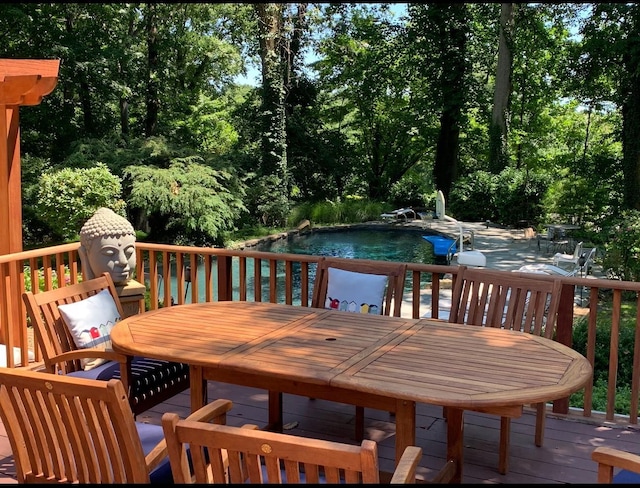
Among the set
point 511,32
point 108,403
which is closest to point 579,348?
point 108,403

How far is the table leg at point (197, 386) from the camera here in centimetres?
285

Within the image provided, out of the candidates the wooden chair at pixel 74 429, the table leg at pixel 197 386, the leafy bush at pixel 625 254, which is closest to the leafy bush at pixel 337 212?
the leafy bush at pixel 625 254

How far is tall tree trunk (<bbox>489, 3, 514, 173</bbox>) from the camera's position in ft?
64.8

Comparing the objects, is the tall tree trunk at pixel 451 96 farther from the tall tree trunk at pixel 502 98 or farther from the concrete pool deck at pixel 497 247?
the concrete pool deck at pixel 497 247

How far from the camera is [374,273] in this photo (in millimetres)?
3947

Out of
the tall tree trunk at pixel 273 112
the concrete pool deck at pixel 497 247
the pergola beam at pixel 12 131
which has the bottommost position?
the concrete pool deck at pixel 497 247

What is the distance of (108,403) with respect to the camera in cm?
195

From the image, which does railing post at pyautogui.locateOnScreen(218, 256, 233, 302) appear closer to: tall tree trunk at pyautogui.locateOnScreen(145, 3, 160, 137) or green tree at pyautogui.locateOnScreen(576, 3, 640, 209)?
green tree at pyautogui.locateOnScreen(576, 3, 640, 209)

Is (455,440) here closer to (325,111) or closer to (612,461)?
(612,461)

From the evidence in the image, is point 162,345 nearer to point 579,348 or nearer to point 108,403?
point 108,403

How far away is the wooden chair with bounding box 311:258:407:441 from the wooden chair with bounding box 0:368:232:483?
72.4 inches

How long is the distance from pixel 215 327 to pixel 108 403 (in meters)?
1.26

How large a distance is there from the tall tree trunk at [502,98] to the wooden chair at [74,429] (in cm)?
1892

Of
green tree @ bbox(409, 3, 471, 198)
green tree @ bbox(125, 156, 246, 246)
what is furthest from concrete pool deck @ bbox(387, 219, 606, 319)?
green tree @ bbox(125, 156, 246, 246)
